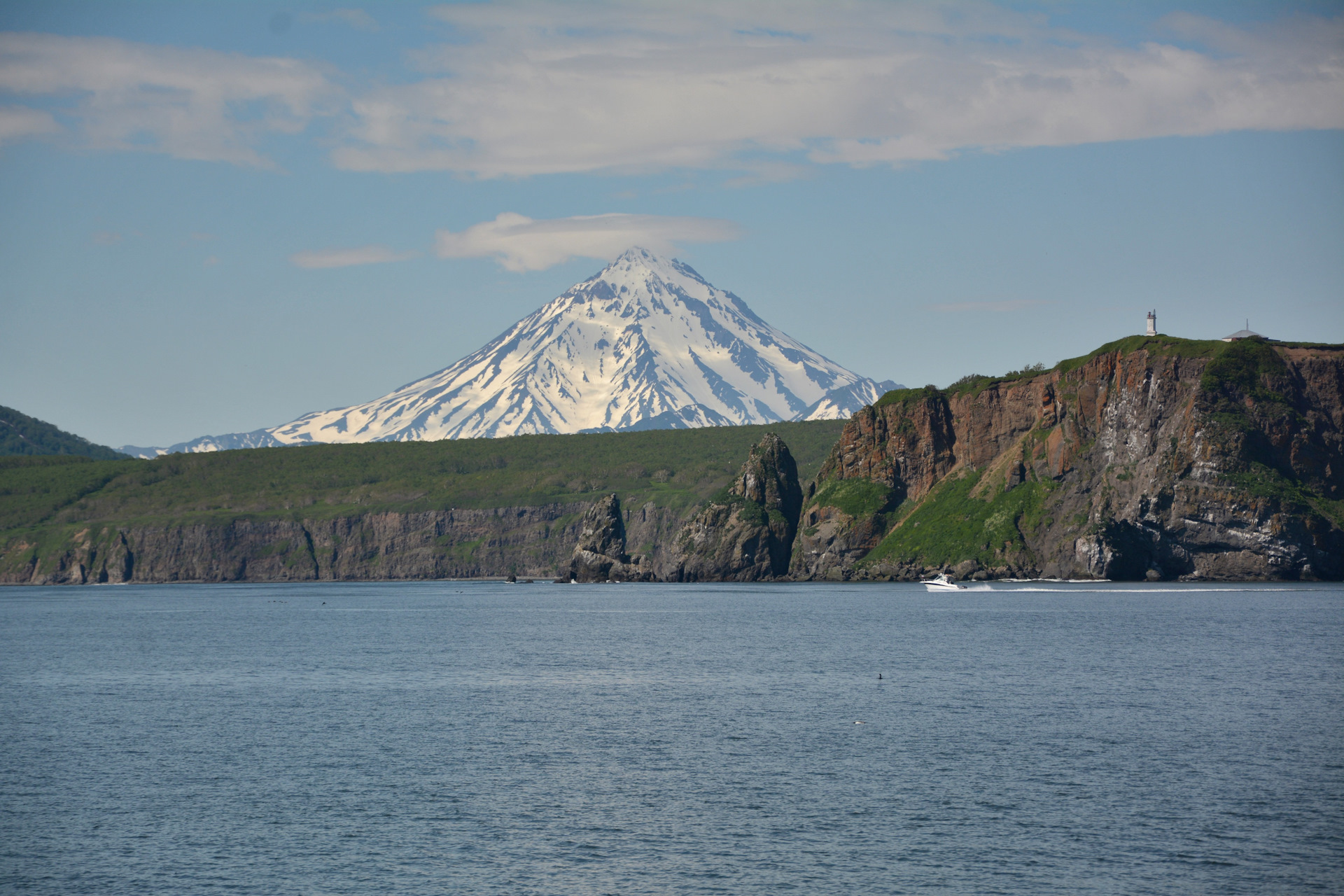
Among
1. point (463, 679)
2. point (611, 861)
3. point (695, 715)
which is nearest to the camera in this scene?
point (611, 861)

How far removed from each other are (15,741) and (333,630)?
281ft

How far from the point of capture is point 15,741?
2557 inches

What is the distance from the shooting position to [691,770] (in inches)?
2185

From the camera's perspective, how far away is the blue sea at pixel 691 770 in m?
40.6

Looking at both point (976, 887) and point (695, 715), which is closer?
point (976, 887)

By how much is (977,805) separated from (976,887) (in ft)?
34.2

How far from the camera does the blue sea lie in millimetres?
40625

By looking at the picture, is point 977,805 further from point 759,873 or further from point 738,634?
point 738,634

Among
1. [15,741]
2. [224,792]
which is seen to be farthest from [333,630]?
[224,792]

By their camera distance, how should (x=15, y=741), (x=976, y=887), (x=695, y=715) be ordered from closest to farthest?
(x=976, y=887) → (x=15, y=741) → (x=695, y=715)

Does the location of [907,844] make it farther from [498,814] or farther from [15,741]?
[15,741]

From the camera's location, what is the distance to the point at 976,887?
38156mm

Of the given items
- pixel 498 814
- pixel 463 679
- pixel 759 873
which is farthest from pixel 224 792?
pixel 463 679

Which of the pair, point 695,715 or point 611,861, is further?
point 695,715
